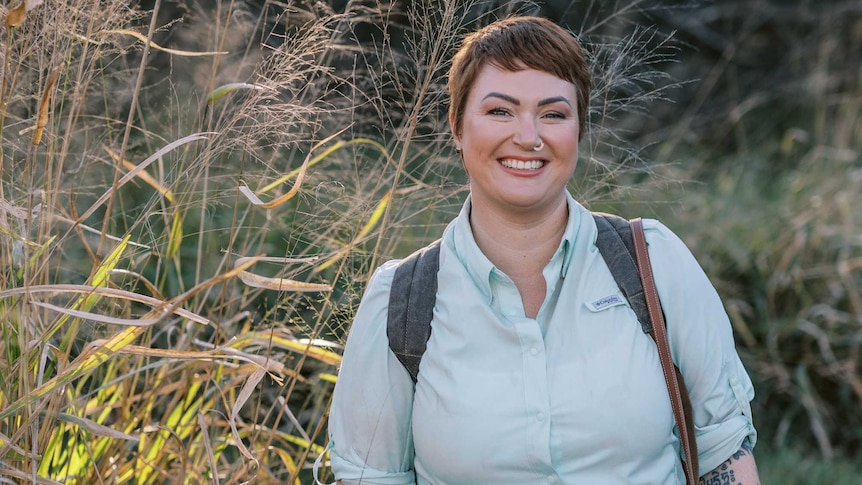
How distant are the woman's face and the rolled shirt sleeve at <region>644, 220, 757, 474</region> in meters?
0.25

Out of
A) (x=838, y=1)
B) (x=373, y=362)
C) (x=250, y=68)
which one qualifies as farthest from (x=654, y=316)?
(x=838, y=1)

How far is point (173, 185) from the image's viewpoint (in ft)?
7.46

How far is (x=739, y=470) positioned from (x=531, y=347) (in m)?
0.49

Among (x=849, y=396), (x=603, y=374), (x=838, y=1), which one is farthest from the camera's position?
(x=838, y=1)

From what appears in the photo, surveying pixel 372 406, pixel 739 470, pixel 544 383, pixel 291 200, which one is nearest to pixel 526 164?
pixel 544 383

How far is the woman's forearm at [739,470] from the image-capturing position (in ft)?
7.02

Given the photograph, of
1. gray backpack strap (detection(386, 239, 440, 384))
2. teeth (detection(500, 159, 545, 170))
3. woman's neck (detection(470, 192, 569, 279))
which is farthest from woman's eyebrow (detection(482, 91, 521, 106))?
gray backpack strap (detection(386, 239, 440, 384))

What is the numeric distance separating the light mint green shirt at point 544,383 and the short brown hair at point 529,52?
0.86 feet

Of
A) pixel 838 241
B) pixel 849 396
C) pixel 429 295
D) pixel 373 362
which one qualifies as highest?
pixel 429 295

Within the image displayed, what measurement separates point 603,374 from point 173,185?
3.16 ft

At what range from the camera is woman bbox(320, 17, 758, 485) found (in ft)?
6.72

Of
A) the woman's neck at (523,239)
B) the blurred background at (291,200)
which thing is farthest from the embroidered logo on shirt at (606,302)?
the blurred background at (291,200)

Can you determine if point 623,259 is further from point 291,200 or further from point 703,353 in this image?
point 291,200

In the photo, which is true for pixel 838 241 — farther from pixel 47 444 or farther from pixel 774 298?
pixel 47 444
